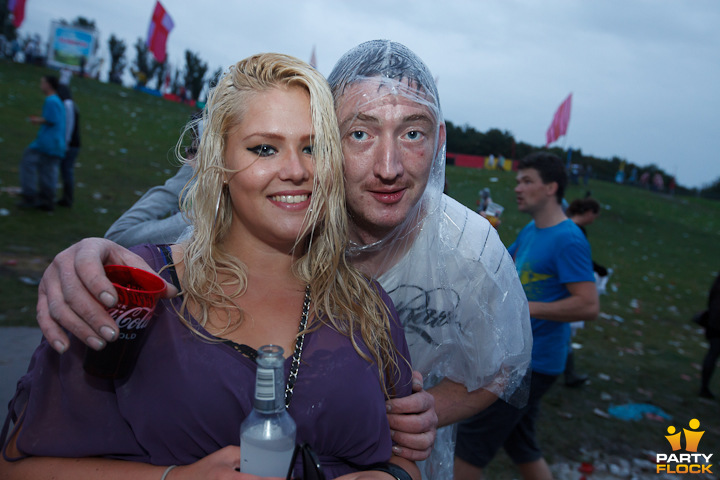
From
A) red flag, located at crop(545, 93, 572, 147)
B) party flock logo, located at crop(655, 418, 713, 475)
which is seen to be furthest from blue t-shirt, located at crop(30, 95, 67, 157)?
red flag, located at crop(545, 93, 572, 147)

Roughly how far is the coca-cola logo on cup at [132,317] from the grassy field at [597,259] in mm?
1008

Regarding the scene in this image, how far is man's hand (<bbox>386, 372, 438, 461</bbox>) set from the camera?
5.10ft

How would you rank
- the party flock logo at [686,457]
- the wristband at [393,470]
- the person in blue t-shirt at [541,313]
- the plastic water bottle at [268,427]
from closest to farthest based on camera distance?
the plastic water bottle at [268,427] < the wristband at [393,470] < the person in blue t-shirt at [541,313] < the party flock logo at [686,457]

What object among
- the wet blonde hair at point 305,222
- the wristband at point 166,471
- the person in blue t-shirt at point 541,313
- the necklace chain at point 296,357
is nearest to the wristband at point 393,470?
the wet blonde hair at point 305,222

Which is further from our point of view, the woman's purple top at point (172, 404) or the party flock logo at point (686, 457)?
the party flock logo at point (686, 457)

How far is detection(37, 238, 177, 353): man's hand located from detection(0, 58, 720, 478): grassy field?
0.93 metres

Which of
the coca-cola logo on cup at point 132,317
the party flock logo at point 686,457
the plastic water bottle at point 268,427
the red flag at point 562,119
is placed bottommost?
the party flock logo at point 686,457

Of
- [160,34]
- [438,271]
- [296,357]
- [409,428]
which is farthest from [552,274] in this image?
[160,34]

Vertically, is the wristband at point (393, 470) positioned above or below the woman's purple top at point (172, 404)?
below

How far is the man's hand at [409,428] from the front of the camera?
1.55m

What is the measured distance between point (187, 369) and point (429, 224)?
3.45ft

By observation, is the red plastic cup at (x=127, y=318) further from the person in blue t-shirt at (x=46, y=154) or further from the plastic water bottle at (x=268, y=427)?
the person in blue t-shirt at (x=46, y=154)

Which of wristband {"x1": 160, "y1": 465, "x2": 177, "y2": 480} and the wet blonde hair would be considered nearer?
wristband {"x1": 160, "y1": 465, "x2": 177, "y2": 480}

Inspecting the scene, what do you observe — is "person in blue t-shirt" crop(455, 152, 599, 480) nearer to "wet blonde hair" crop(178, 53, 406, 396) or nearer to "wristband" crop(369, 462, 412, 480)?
"wristband" crop(369, 462, 412, 480)
